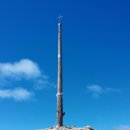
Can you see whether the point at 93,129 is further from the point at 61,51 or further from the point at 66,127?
the point at 61,51

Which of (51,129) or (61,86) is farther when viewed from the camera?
(61,86)

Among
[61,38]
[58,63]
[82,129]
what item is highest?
[61,38]

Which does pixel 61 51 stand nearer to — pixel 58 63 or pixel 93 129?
pixel 58 63

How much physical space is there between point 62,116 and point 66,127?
2.38 m

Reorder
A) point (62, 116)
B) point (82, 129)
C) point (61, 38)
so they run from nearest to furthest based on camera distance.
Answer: point (82, 129), point (62, 116), point (61, 38)

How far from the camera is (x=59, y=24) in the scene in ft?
170

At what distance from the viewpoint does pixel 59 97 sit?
47500 mm

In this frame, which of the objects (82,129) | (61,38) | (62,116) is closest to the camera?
(82,129)

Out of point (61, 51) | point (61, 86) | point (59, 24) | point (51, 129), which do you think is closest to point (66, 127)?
point (51, 129)

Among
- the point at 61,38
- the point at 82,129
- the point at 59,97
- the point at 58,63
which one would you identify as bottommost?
the point at 82,129

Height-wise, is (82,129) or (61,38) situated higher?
(61,38)

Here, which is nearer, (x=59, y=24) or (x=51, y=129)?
(x=51, y=129)

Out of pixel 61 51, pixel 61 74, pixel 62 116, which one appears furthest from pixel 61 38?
pixel 62 116

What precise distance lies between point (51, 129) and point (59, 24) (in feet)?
47.1
